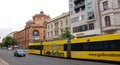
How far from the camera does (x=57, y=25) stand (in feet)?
227

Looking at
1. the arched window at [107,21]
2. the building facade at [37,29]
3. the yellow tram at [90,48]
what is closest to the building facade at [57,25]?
the arched window at [107,21]

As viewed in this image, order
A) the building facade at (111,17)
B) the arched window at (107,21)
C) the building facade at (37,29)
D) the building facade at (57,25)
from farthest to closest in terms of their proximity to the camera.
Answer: the building facade at (37,29) < the building facade at (57,25) < the arched window at (107,21) < the building facade at (111,17)

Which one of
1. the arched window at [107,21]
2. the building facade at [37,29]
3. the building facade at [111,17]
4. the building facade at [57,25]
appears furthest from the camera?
the building facade at [37,29]

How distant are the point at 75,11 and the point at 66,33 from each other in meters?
8.55

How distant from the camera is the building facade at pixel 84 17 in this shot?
46.4 meters

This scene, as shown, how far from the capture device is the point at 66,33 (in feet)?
167

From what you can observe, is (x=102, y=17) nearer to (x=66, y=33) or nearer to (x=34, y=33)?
(x=66, y=33)

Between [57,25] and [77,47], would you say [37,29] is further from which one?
[77,47]

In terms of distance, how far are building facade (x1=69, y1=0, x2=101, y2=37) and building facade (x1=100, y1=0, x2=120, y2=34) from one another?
2.75 metres

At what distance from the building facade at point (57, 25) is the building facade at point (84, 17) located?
5.43 metres

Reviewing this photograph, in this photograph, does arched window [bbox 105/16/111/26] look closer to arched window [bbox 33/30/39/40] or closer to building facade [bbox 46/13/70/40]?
building facade [bbox 46/13/70/40]

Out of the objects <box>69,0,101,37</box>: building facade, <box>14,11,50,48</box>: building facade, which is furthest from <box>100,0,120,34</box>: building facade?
<box>14,11,50,48</box>: building facade

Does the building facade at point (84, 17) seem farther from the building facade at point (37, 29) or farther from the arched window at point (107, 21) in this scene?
the building facade at point (37, 29)

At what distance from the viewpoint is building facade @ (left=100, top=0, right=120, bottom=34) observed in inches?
1586
